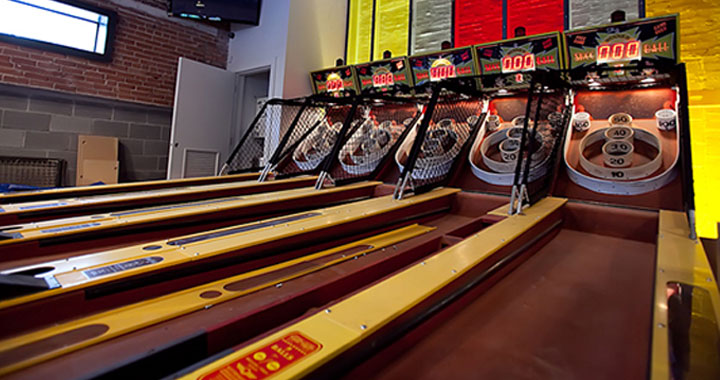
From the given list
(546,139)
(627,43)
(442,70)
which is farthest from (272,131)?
(627,43)

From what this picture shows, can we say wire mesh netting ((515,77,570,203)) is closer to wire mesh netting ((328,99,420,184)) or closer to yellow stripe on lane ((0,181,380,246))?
wire mesh netting ((328,99,420,184))

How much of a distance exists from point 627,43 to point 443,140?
1877 millimetres

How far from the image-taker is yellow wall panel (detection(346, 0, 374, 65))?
5895 mm

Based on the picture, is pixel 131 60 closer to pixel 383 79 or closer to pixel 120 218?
pixel 383 79

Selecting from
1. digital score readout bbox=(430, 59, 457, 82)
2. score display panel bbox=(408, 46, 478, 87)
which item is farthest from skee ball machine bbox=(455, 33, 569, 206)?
digital score readout bbox=(430, 59, 457, 82)

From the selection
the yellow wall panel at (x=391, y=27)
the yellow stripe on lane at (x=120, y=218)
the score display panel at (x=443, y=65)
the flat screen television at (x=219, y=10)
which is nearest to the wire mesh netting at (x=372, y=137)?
the score display panel at (x=443, y=65)

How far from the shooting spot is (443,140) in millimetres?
3762

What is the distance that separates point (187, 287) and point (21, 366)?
568 millimetres

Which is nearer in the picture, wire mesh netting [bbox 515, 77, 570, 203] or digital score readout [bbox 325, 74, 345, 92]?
wire mesh netting [bbox 515, 77, 570, 203]

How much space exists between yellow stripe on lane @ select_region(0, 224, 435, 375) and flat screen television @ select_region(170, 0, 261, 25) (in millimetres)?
4966

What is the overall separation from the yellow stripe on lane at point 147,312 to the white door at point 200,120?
12.4 ft

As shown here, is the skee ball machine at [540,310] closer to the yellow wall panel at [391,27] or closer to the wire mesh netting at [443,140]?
the wire mesh netting at [443,140]

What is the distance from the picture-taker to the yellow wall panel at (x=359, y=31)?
5.89 metres

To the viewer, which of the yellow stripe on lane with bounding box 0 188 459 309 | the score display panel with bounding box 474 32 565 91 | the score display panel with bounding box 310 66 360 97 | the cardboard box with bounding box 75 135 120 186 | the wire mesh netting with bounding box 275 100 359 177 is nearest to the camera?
the yellow stripe on lane with bounding box 0 188 459 309
